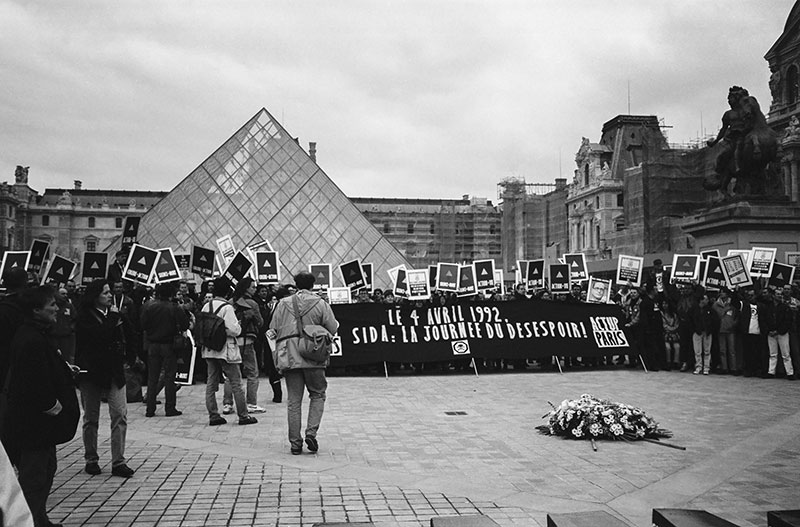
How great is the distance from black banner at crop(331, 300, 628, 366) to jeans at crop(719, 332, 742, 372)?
6.08 feet

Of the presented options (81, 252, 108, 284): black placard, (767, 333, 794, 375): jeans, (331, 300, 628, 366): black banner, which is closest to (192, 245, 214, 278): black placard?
(81, 252, 108, 284): black placard

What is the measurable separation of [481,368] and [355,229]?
10.9 metres

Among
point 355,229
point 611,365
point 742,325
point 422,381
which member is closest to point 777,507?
point 422,381

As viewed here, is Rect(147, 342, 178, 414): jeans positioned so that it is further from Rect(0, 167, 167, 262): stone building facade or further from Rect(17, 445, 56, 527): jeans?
Rect(0, 167, 167, 262): stone building facade

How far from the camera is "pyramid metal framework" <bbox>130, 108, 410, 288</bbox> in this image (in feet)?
77.8

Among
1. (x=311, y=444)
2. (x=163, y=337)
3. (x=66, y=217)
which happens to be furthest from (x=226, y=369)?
(x=66, y=217)

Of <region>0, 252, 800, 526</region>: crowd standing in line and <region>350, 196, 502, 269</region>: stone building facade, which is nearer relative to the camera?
<region>0, 252, 800, 526</region>: crowd standing in line

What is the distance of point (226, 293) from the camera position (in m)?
8.66

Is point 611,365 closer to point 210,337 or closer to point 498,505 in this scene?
point 210,337

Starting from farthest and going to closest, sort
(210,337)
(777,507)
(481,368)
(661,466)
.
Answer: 1. (481,368)
2. (210,337)
3. (661,466)
4. (777,507)

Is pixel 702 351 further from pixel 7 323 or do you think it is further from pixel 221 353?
pixel 7 323

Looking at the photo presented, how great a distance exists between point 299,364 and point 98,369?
1783 mm

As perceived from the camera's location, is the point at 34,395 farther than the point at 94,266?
No

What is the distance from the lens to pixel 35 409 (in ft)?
13.7
